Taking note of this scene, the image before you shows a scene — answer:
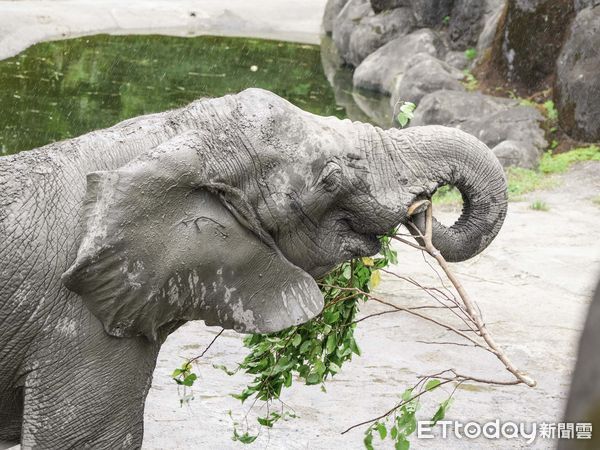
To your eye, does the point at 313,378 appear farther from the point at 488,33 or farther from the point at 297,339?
the point at 488,33

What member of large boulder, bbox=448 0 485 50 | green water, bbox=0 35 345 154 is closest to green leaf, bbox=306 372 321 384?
green water, bbox=0 35 345 154

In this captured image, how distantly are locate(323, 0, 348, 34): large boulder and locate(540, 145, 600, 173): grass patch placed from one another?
13.1 meters

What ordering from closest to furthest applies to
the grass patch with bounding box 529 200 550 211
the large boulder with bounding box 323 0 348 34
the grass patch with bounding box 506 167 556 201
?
the grass patch with bounding box 529 200 550 211, the grass patch with bounding box 506 167 556 201, the large boulder with bounding box 323 0 348 34

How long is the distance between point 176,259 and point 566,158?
10.6 m

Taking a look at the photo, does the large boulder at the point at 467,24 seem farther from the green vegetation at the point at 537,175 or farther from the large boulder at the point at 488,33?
the green vegetation at the point at 537,175

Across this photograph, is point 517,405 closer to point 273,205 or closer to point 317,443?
point 317,443

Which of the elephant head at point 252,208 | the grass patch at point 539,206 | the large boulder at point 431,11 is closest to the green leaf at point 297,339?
the elephant head at point 252,208

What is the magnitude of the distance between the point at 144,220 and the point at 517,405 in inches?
134

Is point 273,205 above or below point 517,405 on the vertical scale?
above

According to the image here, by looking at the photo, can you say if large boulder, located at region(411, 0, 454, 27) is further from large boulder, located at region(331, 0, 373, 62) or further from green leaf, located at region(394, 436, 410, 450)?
green leaf, located at region(394, 436, 410, 450)

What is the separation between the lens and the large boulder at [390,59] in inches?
752

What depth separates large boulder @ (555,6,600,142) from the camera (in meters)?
13.4

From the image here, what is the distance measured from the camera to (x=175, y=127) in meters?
3.06

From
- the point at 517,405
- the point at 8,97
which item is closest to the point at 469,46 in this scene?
the point at 8,97
